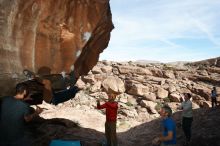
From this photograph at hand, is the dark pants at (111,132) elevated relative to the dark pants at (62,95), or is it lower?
lower

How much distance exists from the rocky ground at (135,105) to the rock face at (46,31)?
8.80 feet

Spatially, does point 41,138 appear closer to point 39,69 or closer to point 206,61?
point 39,69

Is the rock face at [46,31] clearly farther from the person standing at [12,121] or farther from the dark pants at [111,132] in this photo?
the person standing at [12,121]

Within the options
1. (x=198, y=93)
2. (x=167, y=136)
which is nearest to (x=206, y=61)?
(x=198, y=93)

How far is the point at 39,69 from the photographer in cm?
805

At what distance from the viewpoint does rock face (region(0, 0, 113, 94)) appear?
23.2 ft

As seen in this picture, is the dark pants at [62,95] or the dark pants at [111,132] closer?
the dark pants at [111,132]

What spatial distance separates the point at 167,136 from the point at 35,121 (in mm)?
7266

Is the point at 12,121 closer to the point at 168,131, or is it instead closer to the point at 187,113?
the point at 168,131

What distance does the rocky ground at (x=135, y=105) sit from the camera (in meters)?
10.8

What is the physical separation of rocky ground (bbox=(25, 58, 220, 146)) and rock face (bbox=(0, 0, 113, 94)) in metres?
2.68

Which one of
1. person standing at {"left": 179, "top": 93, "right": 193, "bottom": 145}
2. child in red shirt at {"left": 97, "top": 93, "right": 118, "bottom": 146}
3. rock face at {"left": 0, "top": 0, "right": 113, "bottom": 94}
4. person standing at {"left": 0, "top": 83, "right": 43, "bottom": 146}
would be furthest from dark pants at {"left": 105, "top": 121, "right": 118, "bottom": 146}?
person standing at {"left": 0, "top": 83, "right": 43, "bottom": 146}

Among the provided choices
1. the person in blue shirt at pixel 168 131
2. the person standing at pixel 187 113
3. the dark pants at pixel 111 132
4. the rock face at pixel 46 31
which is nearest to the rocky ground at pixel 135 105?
the person standing at pixel 187 113

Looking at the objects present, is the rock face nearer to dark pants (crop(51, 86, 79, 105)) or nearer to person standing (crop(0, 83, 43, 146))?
dark pants (crop(51, 86, 79, 105))
